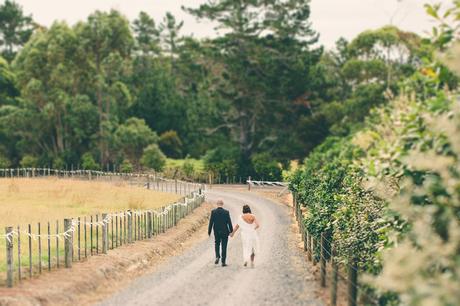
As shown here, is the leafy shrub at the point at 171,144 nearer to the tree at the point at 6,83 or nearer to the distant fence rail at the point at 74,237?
the tree at the point at 6,83

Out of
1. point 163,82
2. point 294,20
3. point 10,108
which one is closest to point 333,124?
point 294,20

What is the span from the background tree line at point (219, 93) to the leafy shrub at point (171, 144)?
0.34 m

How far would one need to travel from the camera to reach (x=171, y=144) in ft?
284

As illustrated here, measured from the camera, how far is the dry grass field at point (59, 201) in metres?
30.7

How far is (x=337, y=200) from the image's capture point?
71.7 ft

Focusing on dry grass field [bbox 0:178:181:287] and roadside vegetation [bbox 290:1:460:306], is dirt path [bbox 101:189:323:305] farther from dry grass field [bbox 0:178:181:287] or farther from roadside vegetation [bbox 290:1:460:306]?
dry grass field [bbox 0:178:181:287]

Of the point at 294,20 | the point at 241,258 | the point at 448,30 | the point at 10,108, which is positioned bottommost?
the point at 241,258

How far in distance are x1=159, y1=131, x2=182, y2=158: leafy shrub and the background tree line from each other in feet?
1.10

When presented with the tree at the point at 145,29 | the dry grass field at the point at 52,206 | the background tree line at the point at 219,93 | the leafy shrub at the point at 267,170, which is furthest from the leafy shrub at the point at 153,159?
the tree at the point at 145,29

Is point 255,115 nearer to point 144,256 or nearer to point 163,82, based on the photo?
point 163,82

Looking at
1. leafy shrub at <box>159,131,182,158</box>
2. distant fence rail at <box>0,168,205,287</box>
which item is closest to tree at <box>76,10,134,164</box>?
leafy shrub at <box>159,131,182,158</box>

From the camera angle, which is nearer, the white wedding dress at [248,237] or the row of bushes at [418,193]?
the row of bushes at [418,193]

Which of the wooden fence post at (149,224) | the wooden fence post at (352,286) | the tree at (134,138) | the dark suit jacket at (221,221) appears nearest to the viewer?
the wooden fence post at (352,286)

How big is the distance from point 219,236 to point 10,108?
6581 cm
